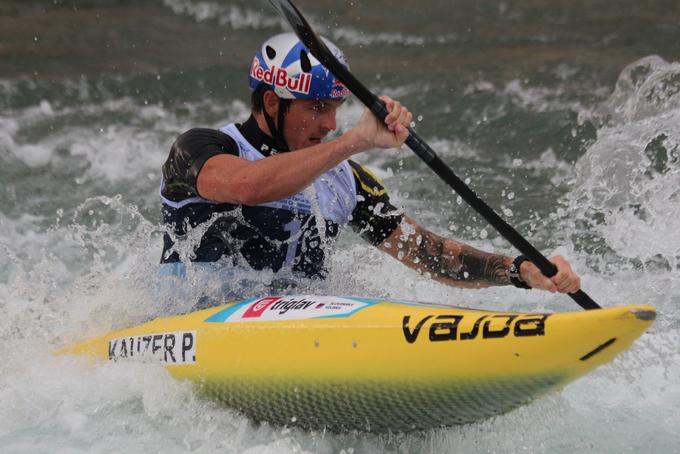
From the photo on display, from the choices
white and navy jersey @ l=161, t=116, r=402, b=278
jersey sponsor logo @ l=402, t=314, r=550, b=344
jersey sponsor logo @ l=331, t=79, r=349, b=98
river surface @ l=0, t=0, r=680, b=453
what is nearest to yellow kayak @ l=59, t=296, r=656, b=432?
jersey sponsor logo @ l=402, t=314, r=550, b=344

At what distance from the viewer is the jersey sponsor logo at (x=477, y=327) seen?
249 cm

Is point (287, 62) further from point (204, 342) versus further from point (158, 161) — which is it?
point (158, 161)

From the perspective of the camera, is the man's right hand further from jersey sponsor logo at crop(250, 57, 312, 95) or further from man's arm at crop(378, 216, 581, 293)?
man's arm at crop(378, 216, 581, 293)

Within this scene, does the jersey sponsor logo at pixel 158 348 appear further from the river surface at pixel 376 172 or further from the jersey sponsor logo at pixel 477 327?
the jersey sponsor logo at pixel 477 327

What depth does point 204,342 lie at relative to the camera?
3.05 m

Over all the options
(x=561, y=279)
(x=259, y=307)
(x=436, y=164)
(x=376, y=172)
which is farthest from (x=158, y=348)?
(x=376, y=172)

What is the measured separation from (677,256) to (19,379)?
303cm

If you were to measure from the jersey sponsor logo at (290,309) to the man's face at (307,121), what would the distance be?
59 cm

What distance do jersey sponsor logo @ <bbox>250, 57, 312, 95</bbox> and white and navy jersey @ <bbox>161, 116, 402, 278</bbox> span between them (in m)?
0.16

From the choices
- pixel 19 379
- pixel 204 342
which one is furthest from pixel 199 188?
pixel 19 379

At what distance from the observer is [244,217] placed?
3182 mm

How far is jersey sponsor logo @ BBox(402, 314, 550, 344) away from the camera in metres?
2.49

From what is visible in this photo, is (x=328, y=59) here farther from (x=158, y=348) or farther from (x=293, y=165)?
(x=158, y=348)

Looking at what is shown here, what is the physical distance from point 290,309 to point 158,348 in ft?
1.77
